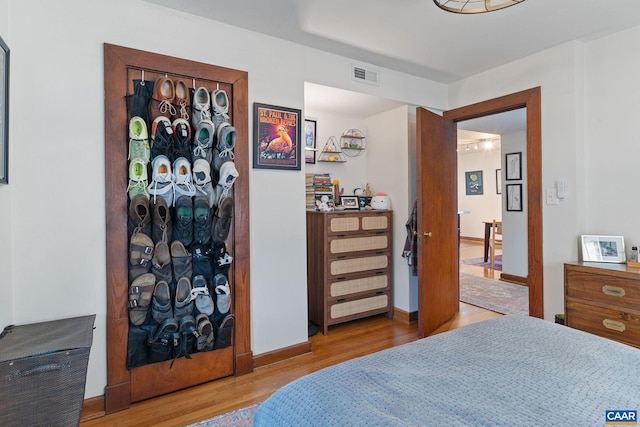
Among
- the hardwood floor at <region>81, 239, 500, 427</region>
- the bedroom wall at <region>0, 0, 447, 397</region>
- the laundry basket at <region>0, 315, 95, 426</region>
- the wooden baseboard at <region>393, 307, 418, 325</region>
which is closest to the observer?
the laundry basket at <region>0, 315, 95, 426</region>

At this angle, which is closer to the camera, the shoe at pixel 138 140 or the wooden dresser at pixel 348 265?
the shoe at pixel 138 140

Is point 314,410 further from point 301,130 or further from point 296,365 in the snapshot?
point 301,130

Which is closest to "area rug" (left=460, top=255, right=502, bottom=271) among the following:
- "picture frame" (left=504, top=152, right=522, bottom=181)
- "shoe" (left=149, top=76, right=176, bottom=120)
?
"picture frame" (left=504, top=152, right=522, bottom=181)

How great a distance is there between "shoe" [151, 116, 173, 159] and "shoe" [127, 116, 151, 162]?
0.03 meters

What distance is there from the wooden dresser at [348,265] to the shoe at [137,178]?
1.54 m

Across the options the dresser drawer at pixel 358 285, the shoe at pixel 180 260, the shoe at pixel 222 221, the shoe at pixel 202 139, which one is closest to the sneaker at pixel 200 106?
the shoe at pixel 202 139

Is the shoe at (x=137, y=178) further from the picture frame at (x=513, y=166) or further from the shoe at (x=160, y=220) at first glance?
the picture frame at (x=513, y=166)

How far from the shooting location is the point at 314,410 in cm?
89

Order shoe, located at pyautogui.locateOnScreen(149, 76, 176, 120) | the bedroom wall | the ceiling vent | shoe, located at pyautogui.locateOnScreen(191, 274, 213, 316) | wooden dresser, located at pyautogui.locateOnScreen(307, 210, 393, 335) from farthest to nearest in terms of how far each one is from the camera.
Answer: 1. wooden dresser, located at pyautogui.locateOnScreen(307, 210, 393, 335)
2. the ceiling vent
3. shoe, located at pyautogui.locateOnScreen(191, 274, 213, 316)
4. shoe, located at pyautogui.locateOnScreen(149, 76, 176, 120)
5. the bedroom wall

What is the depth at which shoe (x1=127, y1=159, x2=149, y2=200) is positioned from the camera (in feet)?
6.33

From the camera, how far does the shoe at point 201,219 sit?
81.8 inches

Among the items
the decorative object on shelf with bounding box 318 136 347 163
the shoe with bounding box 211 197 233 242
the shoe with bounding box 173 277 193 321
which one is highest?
the decorative object on shelf with bounding box 318 136 347 163

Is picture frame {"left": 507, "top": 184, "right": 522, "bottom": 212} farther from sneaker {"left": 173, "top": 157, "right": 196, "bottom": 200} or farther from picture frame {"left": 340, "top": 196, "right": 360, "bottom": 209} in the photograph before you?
sneaker {"left": 173, "top": 157, "right": 196, "bottom": 200}

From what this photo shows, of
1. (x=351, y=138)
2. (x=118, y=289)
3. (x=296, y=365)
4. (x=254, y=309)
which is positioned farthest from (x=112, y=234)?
(x=351, y=138)
